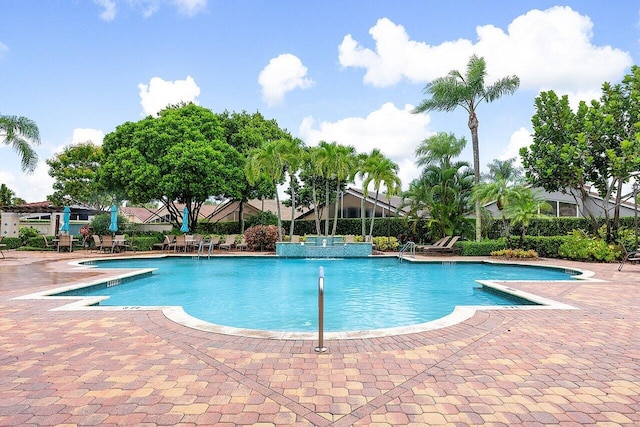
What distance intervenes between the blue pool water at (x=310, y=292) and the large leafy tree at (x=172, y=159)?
8.01 metres

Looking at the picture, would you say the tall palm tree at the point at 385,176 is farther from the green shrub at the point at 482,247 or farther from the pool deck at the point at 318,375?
the pool deck at the point at 318,375

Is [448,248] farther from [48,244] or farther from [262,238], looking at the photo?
[48,244]

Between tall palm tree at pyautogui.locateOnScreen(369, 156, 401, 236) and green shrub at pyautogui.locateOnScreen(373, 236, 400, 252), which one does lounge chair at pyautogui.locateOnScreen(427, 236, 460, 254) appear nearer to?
green shrub at pyautogui.locateOnScreen(373, 236, 400, 252)

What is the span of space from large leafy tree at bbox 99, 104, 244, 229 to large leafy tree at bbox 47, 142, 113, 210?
14.1 m

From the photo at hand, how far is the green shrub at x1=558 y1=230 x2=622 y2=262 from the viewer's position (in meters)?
15.9

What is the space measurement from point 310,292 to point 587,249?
1362cm

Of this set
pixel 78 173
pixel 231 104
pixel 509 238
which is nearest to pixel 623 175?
pixel 509 238

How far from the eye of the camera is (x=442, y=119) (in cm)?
2511

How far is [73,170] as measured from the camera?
3672cm

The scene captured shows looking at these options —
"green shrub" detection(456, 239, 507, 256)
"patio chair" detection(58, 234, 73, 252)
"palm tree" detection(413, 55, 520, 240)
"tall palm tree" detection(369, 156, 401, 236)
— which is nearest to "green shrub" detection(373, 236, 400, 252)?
"tall palm tree" detection(369, 156, 401, 236)

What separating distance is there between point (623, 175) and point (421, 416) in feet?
59.7

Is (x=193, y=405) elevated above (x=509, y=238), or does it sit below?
below

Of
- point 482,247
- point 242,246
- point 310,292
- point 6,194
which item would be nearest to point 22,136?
point 242,246

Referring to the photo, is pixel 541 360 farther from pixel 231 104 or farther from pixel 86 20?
pixel 231 104
